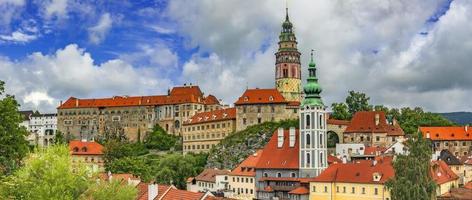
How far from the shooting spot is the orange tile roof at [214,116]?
99312mm

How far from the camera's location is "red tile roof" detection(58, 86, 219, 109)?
116 meters

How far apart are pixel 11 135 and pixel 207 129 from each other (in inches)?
2652

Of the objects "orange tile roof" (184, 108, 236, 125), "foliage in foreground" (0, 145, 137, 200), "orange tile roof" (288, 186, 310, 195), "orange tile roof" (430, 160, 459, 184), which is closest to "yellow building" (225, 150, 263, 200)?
"orange tile roof" (288, 186, 310, 195)

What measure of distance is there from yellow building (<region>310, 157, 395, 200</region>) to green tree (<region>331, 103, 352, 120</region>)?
37.0 metres

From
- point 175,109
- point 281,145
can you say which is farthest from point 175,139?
point 281,145

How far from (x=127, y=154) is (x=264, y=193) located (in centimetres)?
3066

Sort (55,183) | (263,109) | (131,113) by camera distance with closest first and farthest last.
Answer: (55,183), (263,109), (131,113)

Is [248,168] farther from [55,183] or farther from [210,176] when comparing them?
[55,183]

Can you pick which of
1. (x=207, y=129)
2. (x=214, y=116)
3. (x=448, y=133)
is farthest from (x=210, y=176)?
(x=448, y=133)

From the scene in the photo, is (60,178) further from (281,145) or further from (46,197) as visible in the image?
(281,145)

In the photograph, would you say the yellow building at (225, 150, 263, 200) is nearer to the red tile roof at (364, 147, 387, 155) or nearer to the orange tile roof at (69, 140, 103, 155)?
the red tile roof at (364, 147, 387, 155)

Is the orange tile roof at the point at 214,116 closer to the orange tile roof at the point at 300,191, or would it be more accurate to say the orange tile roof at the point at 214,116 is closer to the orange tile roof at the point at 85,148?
the orange tile roof at the point at 85,148

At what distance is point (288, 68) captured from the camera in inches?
4343

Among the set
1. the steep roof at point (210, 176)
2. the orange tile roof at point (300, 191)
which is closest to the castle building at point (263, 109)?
the steep roof at point (210, 176)
